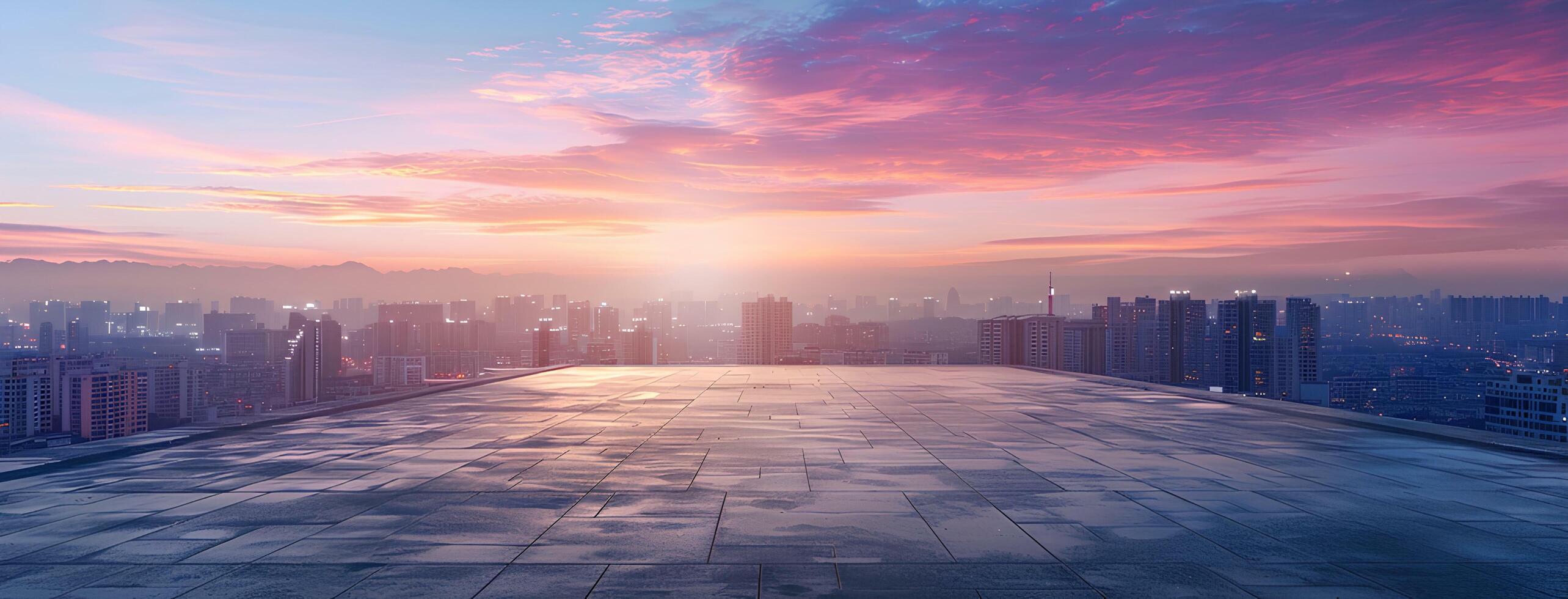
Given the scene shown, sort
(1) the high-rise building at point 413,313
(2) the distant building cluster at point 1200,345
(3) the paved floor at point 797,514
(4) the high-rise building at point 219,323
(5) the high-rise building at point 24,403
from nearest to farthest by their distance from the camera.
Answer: (3) the paved floor at point 797,514
(5) the high-rise building at point 24,403
(2) the distant building cluster at point 1200,345
(1) the high-rise building at point 413,313
(4) the high-rise building at point 219,323

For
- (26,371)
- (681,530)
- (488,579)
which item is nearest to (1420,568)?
(681,530)

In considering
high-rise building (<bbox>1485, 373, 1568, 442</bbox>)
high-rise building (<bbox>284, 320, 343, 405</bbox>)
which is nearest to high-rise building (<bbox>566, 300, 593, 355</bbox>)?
high-rise building (<bbox>284, 320, 343, 405</bbox>)

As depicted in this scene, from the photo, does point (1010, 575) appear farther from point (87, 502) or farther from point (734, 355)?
point (734, 355)

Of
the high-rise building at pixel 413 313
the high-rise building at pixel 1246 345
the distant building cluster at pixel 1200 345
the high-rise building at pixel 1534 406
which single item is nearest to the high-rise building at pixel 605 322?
the high-rise building at pixel 413 313

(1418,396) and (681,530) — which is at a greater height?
(681,530)

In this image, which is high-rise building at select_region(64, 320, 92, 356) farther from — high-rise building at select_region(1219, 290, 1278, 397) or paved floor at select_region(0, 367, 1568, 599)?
high-rise building at select_region(1219, 290, 1278, 397)

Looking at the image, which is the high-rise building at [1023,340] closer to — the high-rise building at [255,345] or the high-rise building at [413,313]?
the high-rise building at [255,345]

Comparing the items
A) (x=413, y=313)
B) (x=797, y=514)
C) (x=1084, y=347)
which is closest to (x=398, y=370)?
(x=413, y=313)
